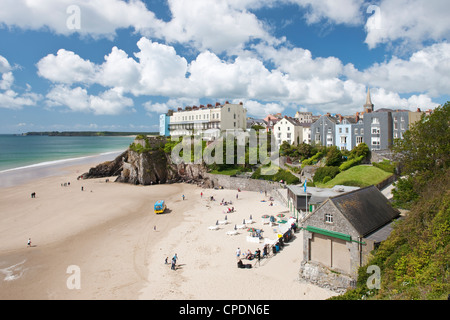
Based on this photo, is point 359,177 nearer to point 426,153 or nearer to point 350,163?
point 350,163

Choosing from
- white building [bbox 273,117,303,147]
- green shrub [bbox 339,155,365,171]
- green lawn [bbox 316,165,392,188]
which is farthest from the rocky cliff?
green lawn [bbox 316,165,392,188]

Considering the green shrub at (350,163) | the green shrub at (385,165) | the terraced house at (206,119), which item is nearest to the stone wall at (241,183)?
the green shrub at (350,163)

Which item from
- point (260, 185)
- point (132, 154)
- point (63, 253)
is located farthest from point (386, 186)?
point (132, 154)

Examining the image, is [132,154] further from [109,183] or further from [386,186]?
[386,186]

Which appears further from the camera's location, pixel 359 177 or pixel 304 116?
pixel 304 116

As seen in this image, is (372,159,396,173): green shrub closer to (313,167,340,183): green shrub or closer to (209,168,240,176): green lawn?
(313,167,340,183): green shrub

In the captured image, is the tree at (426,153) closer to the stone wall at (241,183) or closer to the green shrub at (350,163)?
the green shrub at (350,163)

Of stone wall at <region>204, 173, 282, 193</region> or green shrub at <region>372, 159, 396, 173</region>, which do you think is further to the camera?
stone wall at <region>204, 173, 282, 193</region>

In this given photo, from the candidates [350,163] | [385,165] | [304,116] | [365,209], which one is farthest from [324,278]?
[304,116]
